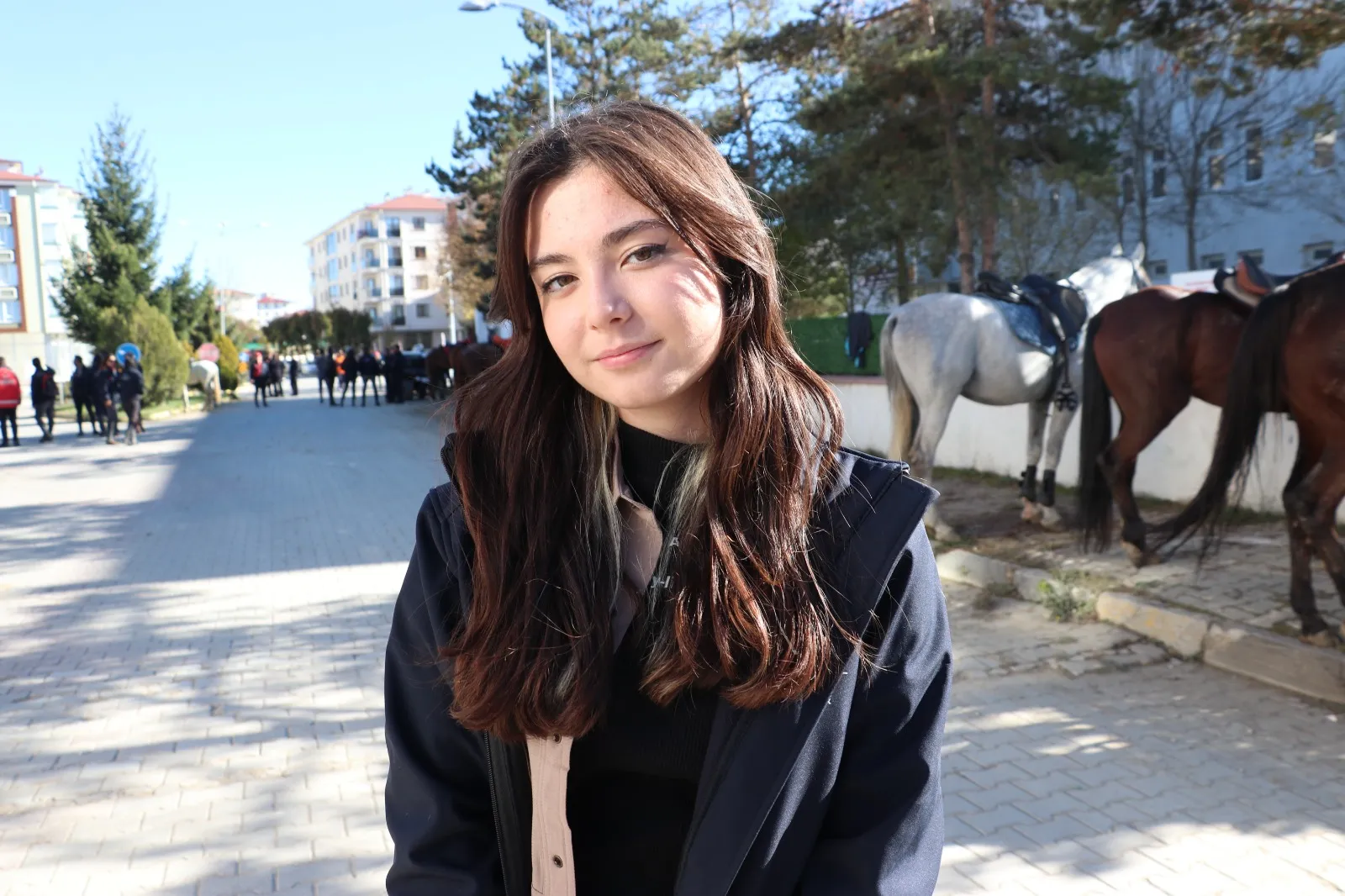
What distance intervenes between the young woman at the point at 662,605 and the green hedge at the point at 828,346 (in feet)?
47.8

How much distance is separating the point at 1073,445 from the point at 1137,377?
3.34 m

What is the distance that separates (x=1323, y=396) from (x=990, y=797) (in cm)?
301

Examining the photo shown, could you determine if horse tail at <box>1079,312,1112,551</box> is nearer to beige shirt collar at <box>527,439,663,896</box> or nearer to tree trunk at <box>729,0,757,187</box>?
beige shirt collar at <box>527,439,663,896</box>

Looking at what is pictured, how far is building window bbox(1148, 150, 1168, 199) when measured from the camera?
28.5 m

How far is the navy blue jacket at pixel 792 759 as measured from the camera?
4.75ft

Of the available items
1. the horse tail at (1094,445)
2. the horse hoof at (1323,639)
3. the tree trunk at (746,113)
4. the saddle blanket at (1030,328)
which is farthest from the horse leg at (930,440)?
the tree trunk at (746,113)

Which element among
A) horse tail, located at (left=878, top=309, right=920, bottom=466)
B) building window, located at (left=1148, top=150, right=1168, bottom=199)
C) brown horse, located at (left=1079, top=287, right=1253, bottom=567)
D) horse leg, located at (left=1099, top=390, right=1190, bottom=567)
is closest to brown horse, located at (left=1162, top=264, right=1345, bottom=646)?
brown horse, located at (left=1079, top=287, right=1253, bottom=567)

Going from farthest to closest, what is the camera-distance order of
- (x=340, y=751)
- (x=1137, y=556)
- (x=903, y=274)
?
(x=903, y=274) → (x=1137, y=556) → (x=340, y=751)

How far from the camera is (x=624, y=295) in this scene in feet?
4.83

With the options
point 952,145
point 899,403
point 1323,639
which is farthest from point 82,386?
A: point 1323,639

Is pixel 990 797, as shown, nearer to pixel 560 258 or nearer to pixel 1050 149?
pixel 560 258

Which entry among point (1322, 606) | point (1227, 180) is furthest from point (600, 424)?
point (1227, 180)

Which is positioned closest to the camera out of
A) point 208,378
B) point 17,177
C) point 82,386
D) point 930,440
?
point 930,440

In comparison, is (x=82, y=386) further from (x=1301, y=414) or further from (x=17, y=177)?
(x=17, y=177)
